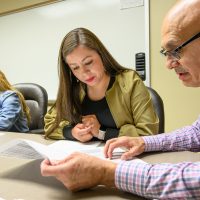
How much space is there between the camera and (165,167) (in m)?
0.65

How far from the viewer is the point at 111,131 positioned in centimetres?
126

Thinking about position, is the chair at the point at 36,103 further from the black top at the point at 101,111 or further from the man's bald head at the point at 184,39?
the man's bald head at the point at 184,39

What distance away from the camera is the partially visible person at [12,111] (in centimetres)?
188

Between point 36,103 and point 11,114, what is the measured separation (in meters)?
0.31

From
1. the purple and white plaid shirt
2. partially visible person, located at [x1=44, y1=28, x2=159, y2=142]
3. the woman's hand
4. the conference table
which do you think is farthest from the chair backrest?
the purple and white plaid shirt

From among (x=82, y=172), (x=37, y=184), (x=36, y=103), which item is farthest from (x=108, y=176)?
(x=36, y=103)

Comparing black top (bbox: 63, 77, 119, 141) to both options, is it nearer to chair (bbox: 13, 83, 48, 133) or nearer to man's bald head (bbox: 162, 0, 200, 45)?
man's bald head (bbox: 162, 0, 200, 45)

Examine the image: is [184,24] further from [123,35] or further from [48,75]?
[48,75]

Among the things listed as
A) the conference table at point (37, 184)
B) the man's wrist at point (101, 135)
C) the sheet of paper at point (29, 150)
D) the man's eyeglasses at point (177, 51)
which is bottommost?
the conference table at point (37, 184)

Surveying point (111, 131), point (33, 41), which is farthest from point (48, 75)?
point (111, 131)

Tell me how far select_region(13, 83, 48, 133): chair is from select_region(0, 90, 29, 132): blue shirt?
139mm

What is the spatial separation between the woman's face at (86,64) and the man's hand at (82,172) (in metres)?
0.74

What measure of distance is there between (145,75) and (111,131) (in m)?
1.34

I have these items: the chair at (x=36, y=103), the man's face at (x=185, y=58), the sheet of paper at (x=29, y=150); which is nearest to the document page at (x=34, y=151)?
the sheet of paper at (x=29, y=150)
